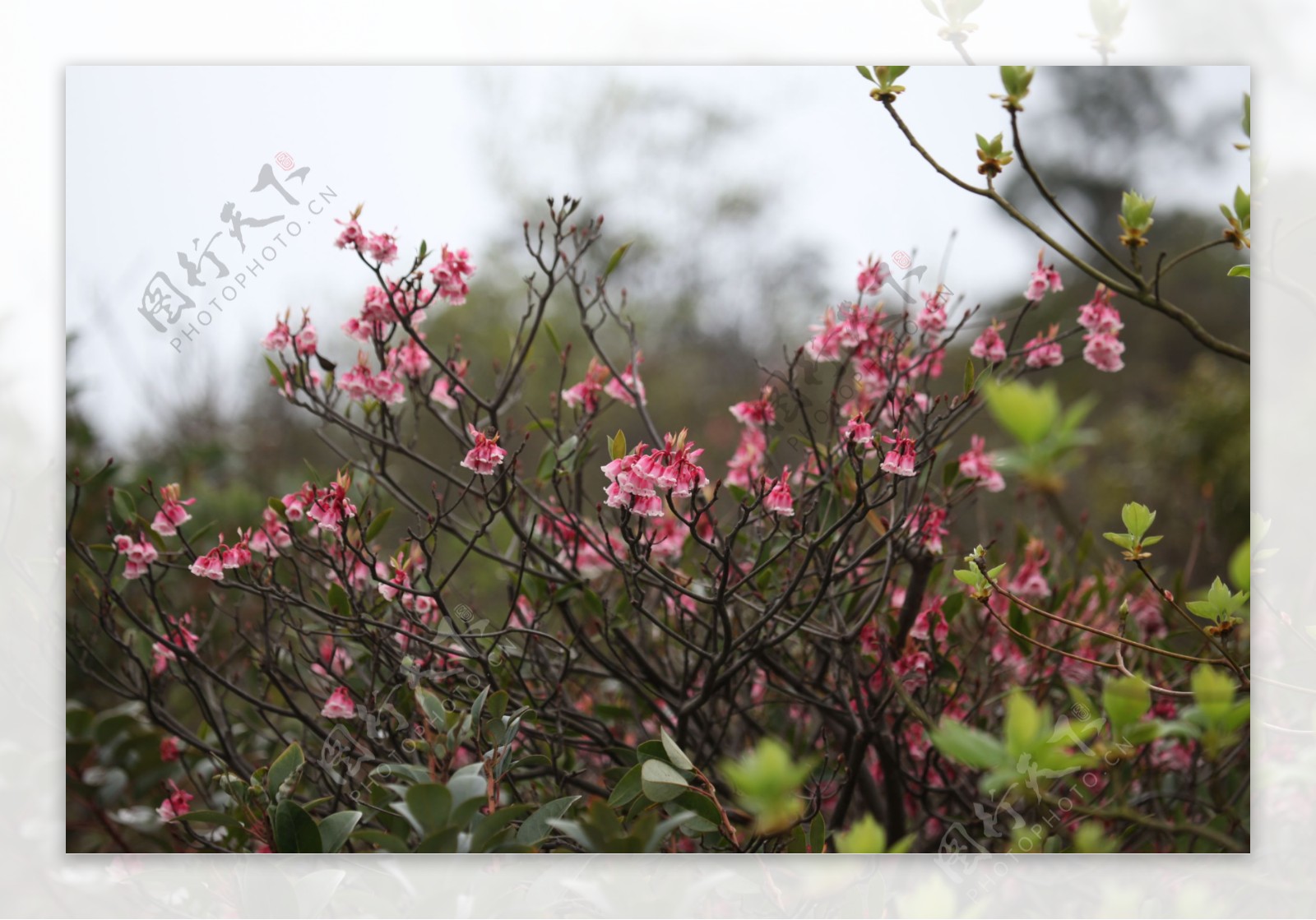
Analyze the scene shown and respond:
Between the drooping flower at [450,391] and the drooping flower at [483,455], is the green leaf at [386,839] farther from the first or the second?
the drooping flower at [450,391]

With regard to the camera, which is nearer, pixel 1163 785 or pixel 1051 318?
pixel 1163 785

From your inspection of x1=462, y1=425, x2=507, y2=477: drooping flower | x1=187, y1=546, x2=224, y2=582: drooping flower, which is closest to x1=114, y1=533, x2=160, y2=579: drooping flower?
x1=187, y1=546, x2=224, y2=582: drooping flower

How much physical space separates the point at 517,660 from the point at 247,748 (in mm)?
637

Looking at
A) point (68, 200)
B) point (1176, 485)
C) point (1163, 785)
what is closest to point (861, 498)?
point (1163, 785)

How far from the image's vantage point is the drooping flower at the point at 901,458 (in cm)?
111

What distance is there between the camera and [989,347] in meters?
1.38

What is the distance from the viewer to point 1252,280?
4.77 ft

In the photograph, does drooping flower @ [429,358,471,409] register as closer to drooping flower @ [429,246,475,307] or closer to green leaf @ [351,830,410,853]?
drooping flower @ [429,246,475,307]

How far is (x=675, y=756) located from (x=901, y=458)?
453 millimetres

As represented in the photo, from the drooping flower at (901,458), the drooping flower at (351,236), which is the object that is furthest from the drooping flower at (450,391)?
the drooping flower at (901,458)

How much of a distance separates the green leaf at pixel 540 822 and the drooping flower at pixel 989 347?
0.85m

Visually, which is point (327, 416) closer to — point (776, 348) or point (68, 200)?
point (68, 200)

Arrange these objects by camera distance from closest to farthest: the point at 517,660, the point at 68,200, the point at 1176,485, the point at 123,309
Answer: the point at 517,660 → the point at 68,200 → the point at 123,309 → the point at 1176,485

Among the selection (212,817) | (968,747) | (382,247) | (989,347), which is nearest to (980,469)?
(989,347)
